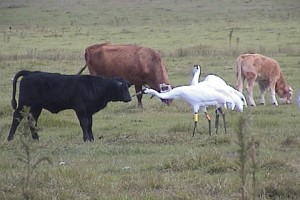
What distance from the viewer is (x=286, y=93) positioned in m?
18.6

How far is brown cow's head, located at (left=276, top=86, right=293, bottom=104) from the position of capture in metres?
18.5

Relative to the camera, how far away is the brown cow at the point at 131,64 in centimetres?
1875

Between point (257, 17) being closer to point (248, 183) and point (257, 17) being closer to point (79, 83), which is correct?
point (79, 83)

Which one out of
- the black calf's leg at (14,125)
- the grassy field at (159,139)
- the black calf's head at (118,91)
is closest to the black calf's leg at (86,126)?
the grassy field at (159,139)

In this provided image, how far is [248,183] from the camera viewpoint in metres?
7.66

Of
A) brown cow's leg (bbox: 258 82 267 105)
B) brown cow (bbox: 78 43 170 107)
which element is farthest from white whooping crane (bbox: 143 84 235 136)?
brown cow (bbox: 78 43 170 107)

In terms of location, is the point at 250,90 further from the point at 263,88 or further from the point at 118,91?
the point at 118,91

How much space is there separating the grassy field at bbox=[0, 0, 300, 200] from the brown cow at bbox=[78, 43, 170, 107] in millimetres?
637

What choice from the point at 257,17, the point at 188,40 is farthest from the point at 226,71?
the point at 257,17

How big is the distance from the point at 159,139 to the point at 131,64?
7530 mm

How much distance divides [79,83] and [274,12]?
40094 mm

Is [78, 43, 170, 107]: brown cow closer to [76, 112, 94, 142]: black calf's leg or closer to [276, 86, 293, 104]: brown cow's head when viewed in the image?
[276, 86, 293, 104]: brown cow's head

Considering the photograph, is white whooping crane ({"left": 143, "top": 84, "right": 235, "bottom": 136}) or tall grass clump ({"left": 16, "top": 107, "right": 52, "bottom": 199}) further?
white whooping crane ({"left": 143, "top": 84, "right": 235, "bottom": 136})

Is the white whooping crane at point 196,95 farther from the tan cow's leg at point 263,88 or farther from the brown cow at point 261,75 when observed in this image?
the tan cow's leg at point 263,88
